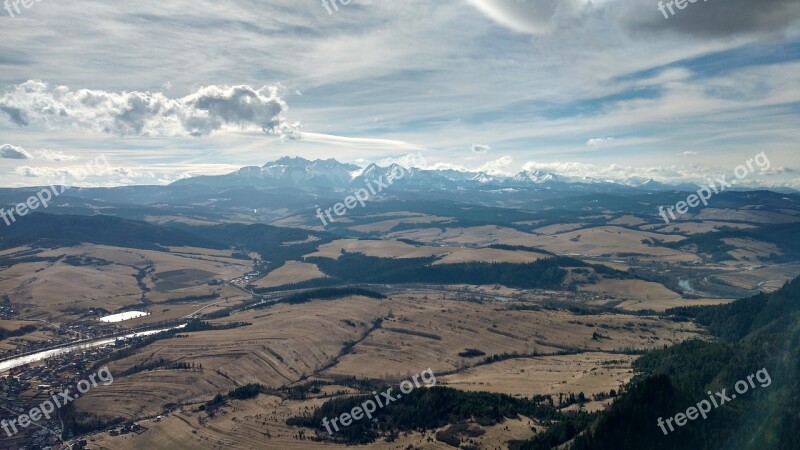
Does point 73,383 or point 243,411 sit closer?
point 243,411

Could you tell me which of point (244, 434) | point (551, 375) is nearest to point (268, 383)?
point (244, 434)

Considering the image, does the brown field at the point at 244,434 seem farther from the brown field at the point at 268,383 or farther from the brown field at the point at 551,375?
the brown field at the point at 551,375

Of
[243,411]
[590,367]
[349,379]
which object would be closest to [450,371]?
[349,379]

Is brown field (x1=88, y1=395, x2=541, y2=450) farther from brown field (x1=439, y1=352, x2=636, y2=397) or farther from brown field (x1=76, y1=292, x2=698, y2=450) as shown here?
brown field (x1=439, y1=352, x2=636, y2=397)

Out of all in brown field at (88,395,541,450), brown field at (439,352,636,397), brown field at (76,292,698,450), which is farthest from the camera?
brown field at (439,352,636,397)

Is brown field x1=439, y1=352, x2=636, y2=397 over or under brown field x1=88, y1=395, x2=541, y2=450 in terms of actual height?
over

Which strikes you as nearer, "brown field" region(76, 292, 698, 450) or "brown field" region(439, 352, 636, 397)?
"brown field" region(76, 292, 698, 450)

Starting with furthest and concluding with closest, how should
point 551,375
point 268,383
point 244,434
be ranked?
point 268,383 → point 551,375 → point 244,434

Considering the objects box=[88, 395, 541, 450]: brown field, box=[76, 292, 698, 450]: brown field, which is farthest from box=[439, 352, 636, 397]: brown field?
box=[88, 395, 541, 450]: brown field

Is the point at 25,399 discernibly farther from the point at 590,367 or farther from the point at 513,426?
the point at 590,367

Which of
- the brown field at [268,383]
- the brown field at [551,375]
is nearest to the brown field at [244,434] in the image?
the brown field at [268,383]

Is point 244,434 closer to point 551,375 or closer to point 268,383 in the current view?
point 268,383
